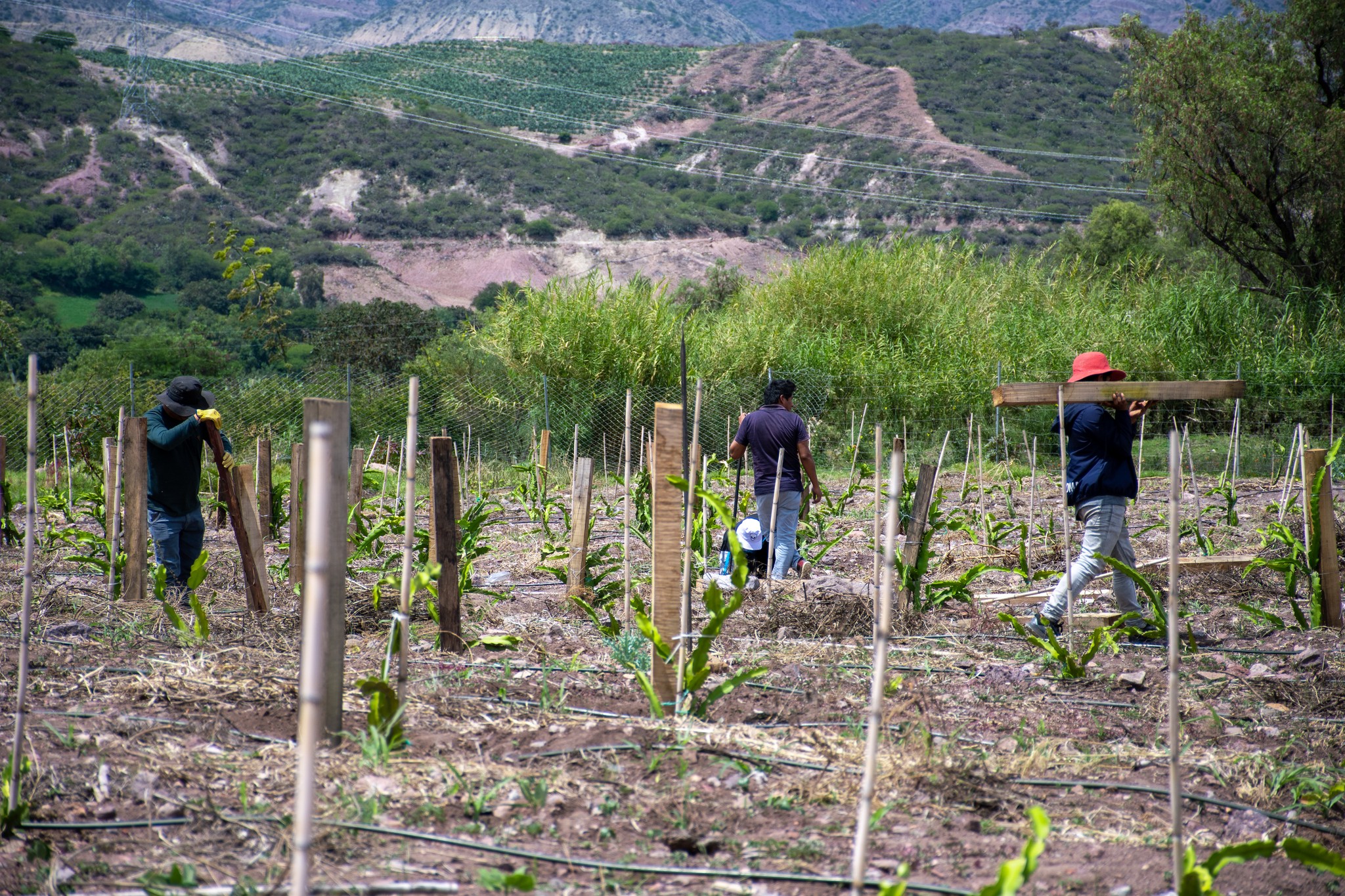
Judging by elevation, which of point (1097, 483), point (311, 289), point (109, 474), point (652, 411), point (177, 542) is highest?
point (311, 289)

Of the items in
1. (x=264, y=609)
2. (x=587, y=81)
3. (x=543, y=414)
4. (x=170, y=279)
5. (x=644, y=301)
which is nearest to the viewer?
(x=264, y=609)

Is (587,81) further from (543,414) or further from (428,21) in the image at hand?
(428,21)

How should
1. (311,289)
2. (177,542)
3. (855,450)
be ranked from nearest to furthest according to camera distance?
(177,542) < (855,450) < (311,289)

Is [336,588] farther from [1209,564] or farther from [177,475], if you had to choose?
[1209,564]

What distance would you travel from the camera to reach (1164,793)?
2605 mm

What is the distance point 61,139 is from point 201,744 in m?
45.9

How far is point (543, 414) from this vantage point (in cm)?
1402

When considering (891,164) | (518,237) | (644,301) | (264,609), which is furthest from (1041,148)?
(264,609)

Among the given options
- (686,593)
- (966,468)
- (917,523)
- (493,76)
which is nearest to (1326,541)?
(917,523)

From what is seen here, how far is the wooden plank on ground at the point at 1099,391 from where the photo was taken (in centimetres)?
373

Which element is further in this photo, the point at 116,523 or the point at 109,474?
the point at 109,474

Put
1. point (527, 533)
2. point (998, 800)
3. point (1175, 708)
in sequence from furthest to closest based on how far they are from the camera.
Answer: point (527, 533) < point (998, 800) < point (1175, 708)

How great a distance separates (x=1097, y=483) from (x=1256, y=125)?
41.7 ft

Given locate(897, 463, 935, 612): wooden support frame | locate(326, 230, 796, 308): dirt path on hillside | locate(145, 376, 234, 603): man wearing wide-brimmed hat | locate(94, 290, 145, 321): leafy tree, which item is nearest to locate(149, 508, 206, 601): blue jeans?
locate(145, 376, 234, 603): man wearing wide-brimmed hat
